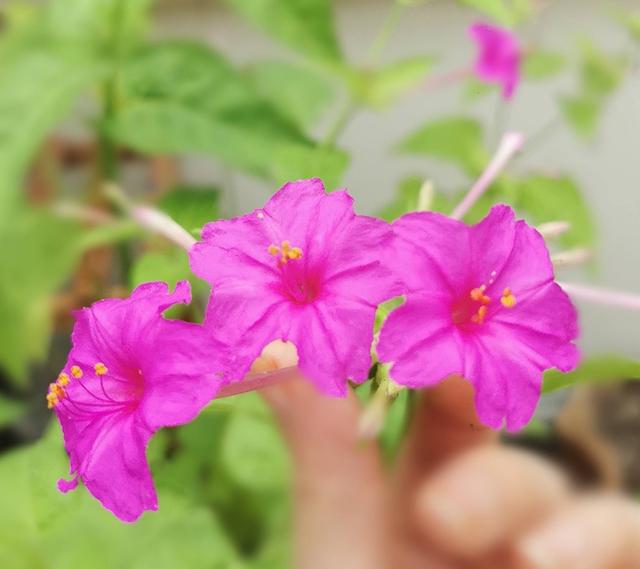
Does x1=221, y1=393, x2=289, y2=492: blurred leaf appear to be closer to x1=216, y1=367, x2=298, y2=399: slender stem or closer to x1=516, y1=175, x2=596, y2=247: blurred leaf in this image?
x1=216, y1=367, x2=298, y2=399: slender stem

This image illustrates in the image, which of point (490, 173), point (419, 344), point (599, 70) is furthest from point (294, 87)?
point (419, 344)

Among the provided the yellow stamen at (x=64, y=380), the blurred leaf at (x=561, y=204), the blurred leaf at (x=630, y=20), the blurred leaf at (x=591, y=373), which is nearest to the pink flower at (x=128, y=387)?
the yellow stamen at (x=64, y=380)

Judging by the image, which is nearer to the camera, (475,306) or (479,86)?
(475,306)

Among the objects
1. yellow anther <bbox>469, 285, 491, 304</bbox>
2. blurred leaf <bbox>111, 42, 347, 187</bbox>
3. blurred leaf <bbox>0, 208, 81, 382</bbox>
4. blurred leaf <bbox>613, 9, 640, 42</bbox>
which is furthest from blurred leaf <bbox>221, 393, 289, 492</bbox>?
blurred leaf <bbox>613, 9, 640, 42</bbox>

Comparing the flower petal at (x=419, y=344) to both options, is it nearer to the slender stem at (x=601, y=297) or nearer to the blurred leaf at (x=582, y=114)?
the slender stem at (x=601, y=297)

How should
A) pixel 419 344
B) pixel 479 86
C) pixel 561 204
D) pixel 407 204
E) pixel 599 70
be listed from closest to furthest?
pixel 419 344 < pixel 407 204 < pixel 561 204 < pixel 479 86 < pixel 599 70

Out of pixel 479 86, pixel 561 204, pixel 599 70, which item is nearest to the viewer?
pixel 561 204

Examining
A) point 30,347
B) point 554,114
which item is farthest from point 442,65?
point 30,347

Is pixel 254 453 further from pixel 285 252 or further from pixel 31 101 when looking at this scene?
pixel 31 101
